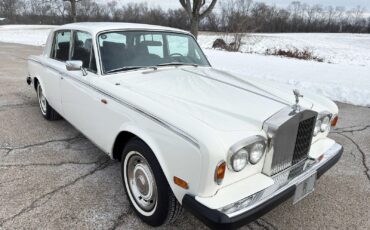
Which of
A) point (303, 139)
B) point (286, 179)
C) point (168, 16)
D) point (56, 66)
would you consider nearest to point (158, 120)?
point (286, 179)

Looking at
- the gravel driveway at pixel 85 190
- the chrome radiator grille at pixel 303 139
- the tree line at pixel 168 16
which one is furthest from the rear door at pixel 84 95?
the tree line at pixel 168 16

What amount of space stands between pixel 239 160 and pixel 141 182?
0.95 metres

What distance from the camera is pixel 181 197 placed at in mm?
2123

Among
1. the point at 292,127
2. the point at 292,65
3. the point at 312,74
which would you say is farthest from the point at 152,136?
the point at 292,65

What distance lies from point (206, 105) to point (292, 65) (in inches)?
356

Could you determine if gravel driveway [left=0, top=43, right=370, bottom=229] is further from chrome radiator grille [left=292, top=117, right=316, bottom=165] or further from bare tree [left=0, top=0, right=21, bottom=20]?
bare tree [left=0, top=0, right=21, bottom=20]

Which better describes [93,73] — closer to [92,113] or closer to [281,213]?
[92,113]

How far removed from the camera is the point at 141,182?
261 centimetres

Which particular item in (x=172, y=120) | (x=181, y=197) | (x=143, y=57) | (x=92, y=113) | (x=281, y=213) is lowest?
(x=281, y=213)

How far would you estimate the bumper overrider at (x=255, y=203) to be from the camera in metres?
1.90

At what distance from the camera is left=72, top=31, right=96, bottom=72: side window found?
3.31 meters

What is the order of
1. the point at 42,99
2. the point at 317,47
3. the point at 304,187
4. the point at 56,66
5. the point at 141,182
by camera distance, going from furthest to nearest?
the point at 317,47
the point at 42,99
the point at 56,66
the point at 141,182
the point at 304,187

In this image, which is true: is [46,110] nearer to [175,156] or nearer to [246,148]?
[175,156]

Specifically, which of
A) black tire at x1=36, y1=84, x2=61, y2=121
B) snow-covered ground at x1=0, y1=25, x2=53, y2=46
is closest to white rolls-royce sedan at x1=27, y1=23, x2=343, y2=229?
black tire at x1=36, y1=84, x2=61, y2=121
